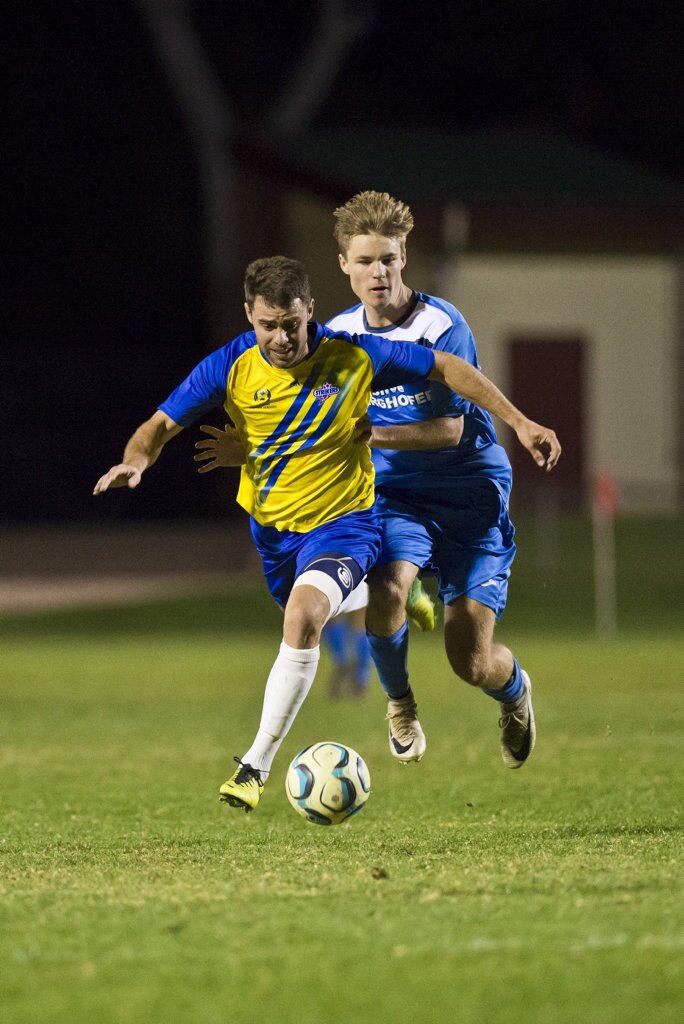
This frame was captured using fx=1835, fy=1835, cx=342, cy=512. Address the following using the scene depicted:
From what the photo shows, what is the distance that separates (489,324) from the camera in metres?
25.8

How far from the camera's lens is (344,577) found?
695 centimetres

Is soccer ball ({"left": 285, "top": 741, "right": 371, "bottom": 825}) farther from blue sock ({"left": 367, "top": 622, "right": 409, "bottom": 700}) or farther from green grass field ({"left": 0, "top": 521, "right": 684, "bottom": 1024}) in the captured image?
blue sock ({"left": 367, "top": 622, "right": 409, "bottom": 700})

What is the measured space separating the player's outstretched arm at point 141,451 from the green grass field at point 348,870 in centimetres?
138

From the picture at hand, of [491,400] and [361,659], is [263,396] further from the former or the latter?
[361,659]

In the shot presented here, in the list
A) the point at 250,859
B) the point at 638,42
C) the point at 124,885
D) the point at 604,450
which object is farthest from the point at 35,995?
the point at 638,42

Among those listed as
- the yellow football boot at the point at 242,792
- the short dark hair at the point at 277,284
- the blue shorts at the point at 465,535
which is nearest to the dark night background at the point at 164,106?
the blue shorts at the point at 465,535

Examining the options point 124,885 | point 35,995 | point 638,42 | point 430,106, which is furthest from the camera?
point 430,106

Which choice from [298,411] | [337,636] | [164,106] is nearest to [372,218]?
[298,411]

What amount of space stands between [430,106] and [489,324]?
14103 mm

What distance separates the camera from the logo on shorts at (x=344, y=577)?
22.7 ft

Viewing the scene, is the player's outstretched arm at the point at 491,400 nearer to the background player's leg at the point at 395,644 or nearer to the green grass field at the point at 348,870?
the background player's leg at the point at 395,644

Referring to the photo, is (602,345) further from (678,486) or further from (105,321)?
(105,321)

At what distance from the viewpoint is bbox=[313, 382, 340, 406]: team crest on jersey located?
7188 millimetres

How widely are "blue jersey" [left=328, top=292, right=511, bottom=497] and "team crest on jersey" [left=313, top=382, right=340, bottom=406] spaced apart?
0.25m
